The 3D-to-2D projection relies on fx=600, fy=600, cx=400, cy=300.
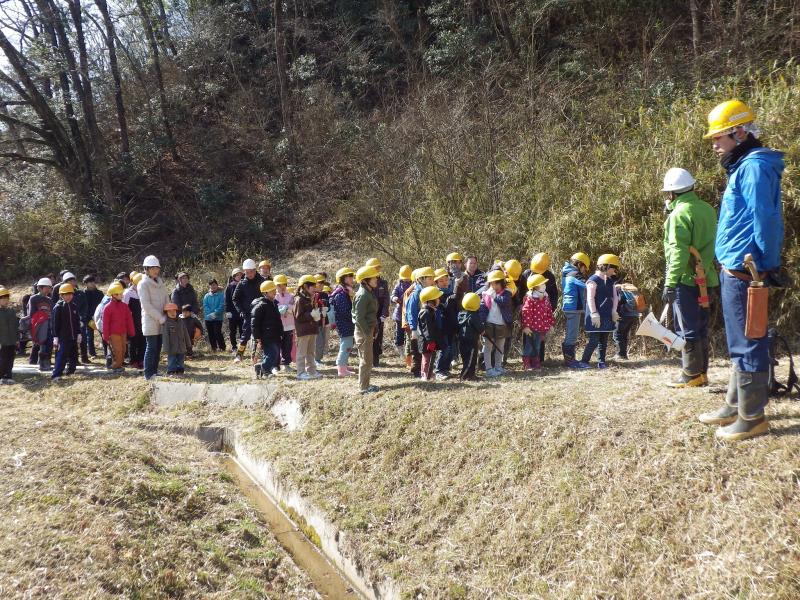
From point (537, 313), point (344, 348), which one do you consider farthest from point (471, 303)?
point (344, 348)

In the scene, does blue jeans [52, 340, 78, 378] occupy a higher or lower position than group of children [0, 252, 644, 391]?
lower

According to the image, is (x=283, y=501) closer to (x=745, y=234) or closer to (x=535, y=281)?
(x=535, y=281)

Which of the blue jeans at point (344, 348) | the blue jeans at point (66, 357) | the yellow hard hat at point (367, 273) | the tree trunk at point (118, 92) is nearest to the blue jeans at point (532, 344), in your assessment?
the yellow hard hat at point (367, 273)

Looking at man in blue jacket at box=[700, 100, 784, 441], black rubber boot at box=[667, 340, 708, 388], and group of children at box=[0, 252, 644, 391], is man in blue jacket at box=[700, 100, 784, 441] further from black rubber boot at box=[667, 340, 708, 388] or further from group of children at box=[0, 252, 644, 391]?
group of children at box=[0, 252, 644, 391]

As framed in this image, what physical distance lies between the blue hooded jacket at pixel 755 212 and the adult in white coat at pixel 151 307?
8.62 m

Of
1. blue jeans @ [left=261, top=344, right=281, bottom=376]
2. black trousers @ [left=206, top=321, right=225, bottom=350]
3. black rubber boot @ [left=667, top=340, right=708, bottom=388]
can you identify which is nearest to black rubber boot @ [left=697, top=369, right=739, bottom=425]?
black rubber boot @ [left=667, top=340, right=708, bottom=388]

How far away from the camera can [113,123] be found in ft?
86.3

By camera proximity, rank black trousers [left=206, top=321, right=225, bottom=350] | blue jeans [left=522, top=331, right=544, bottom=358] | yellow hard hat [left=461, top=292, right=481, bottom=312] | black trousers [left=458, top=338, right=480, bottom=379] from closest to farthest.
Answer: yellow hard hat [left=461, top=292, right=481, bottom=312] → black trousers [left=458, top=338, right=480, bottom=379] → blue jeans [left=522, top=331, right=544, bottom=358] → black trousers [left=206, top=321, right=225, bottom=350]

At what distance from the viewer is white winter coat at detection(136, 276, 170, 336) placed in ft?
33.2

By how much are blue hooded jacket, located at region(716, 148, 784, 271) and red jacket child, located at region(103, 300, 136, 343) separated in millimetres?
10291

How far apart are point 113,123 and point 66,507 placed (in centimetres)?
2465

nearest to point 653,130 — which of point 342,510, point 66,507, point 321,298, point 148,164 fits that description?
point 321,298

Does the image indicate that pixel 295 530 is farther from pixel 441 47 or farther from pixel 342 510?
pixel 441 47

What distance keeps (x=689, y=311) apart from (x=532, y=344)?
354 centimetres
